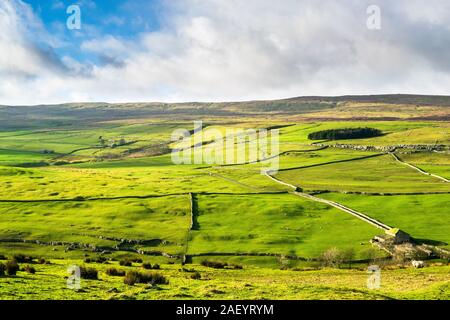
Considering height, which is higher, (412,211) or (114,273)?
(114,273)

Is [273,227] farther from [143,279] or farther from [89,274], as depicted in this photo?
[89,274]

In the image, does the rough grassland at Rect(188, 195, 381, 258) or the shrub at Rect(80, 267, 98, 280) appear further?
the rough grassland at Rect(188, 195, 381, 258)

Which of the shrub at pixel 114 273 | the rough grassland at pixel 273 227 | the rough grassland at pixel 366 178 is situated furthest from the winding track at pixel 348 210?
the shrub at pixel 114 273

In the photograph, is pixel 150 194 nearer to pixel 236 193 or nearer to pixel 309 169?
pixel 236 193

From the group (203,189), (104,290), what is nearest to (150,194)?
(203,189)

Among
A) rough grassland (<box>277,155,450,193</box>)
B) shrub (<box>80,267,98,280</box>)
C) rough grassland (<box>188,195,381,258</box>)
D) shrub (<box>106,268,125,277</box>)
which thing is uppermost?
shrub (<box>80,267,98,280</box>)

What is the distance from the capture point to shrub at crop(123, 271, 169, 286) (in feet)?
104

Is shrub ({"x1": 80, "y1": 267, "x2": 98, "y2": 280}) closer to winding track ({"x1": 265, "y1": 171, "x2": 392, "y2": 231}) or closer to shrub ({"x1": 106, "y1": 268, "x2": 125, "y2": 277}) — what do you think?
shrub ({"x1": 106, "y1": 268, "x2": 125, "y2": 277})

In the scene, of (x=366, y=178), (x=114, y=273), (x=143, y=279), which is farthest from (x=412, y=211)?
(x=143, y=279)

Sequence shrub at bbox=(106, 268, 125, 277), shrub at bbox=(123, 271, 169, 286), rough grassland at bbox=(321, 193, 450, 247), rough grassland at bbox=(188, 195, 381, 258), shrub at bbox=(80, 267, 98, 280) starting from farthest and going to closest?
rough grassland at bbox=(321, 193, 450, 247) → rough grassland at bbox=(188, 195, 381, 258) → shrub at bbox=(106, 268, 125, 277) → shrub at bbox=(80, 267, 98, 280) → shrub at bbox=(123, 271, 169, 286)

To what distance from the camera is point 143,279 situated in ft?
107

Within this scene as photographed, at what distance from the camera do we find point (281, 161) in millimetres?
146125

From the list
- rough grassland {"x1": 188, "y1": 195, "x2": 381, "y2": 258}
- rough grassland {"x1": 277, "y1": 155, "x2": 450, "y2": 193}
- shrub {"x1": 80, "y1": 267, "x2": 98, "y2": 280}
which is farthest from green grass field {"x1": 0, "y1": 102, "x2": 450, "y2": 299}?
shrub {"x1": 80, "y1": 267, "x2": 98, "y2": 280}
